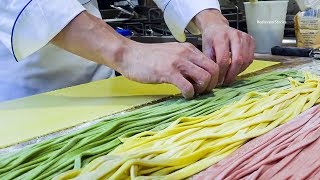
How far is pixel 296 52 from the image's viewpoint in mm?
1630

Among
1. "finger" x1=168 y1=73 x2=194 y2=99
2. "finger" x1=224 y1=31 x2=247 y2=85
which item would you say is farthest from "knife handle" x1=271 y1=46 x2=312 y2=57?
"finger" x1=168 y1=73 x2=194 y2=99

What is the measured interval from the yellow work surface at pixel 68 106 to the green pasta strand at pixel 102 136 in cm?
8

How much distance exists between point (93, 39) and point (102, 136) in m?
0.33

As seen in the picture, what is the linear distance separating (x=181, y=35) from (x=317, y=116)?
817 millimetres

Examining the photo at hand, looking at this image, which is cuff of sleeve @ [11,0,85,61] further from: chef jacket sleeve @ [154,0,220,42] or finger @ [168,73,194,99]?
chef jacket sleeve @ [154,0,220,42]

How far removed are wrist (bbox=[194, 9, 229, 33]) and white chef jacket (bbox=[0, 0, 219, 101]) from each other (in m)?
0.02

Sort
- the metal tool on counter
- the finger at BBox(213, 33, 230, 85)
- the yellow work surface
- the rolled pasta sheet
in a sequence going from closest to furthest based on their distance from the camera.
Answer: the rolled pasta sheet < the yellow work surface < the finger at BBox(213, 33, 230, 85) < the metal tool on counter

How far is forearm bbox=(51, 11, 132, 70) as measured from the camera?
1057 mm

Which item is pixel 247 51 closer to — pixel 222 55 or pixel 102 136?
pixel 222 55

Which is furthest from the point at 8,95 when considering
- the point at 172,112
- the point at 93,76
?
the point at 172,112

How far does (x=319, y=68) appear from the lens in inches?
52.4

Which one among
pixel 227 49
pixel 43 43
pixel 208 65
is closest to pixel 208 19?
A: pixel 227 49

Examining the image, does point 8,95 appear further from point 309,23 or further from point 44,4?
point 309,23

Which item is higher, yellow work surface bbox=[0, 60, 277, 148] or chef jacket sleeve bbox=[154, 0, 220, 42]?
chef jacket sleeve bbox=[154, 0, 220, 42]
